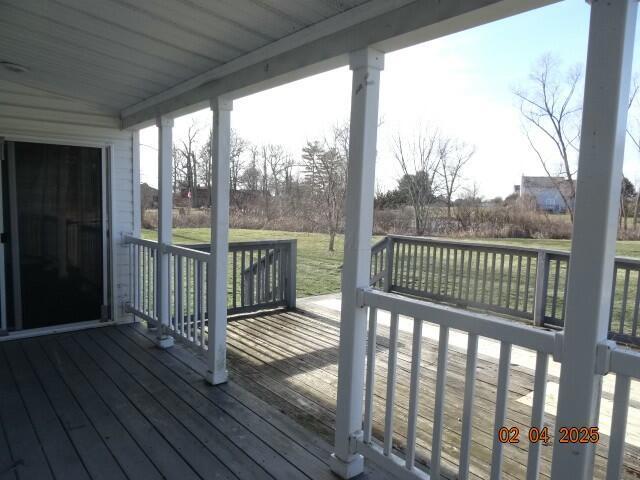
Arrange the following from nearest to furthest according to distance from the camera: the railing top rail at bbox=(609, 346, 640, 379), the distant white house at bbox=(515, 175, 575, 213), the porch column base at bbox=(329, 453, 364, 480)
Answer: the railing top rail at bbox=(609, 346, 640, 379) → the porch column base at bbox=(329, 453, 364, 480) → the distant white house at bbox=(515, 175, 575, 213)

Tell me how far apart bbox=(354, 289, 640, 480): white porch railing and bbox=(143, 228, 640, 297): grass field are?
3.94 metres

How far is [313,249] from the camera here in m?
10.4

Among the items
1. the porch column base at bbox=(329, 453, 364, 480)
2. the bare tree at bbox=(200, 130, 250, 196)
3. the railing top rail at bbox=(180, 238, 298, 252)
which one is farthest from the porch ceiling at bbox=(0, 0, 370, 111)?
the bare tree at bbox=(200, 130, 250, 196)

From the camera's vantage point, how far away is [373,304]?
2006 mm

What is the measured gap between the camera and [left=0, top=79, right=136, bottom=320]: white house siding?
3.83m

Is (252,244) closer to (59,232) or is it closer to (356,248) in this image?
(59,232)

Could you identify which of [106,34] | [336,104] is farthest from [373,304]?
[336,104]

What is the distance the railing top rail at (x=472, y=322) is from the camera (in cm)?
145

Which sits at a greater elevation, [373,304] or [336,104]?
[336,104]

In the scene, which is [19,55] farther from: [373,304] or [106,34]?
[373,304]

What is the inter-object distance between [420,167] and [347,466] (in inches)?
332

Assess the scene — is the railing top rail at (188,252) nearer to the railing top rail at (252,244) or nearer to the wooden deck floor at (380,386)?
the railing top rail at (252,244)

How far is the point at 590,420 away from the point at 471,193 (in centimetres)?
865

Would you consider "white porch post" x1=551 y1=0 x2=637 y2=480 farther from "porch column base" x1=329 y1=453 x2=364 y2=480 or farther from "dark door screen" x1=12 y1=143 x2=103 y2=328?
"dark door screen" x1=12 y1=143 x2=103 y2=328
